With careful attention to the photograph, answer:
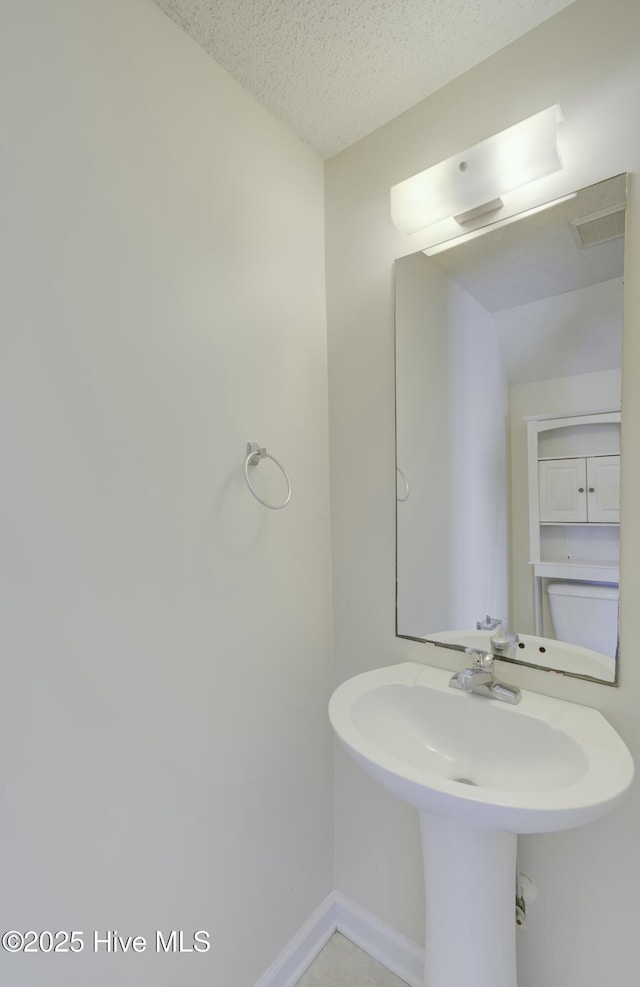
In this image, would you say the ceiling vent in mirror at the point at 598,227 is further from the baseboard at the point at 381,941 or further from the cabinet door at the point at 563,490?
the baseboard at the point at 381,941

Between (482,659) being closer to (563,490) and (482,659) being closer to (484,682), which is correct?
(484,682)

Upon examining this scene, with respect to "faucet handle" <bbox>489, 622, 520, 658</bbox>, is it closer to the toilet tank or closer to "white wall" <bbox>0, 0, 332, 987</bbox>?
the toilet tank

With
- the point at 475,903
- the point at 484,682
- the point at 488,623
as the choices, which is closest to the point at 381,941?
the point at 475,903

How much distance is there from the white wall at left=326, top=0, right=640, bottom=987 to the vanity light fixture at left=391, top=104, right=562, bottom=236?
0.07m

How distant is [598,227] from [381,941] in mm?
2106

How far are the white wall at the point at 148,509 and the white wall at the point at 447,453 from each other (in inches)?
13.2

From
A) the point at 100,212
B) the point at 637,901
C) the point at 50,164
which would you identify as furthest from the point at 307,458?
the point at 637,901

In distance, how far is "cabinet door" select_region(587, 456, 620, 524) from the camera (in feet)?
3.27

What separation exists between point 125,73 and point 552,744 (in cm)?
175

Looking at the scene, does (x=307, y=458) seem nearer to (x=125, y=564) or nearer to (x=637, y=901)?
(x=125, y=564)

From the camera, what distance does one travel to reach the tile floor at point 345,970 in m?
1.28

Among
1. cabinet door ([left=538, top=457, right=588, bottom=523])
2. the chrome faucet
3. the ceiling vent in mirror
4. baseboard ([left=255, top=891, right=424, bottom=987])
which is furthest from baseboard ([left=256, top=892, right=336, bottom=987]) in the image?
the ceiling vent in mirror

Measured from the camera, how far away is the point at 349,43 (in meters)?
1.12

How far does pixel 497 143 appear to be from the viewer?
1.06 metres
